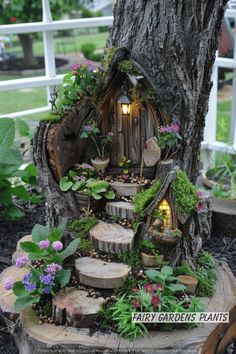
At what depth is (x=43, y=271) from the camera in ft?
8.91

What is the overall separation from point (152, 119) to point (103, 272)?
0.92 m

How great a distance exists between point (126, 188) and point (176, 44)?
2.80 ft

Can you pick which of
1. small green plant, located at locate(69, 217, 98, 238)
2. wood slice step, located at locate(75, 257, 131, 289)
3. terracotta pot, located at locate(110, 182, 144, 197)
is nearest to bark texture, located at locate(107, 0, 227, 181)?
Result: terracotta pot, located at locate(110, 182, 144, 197)

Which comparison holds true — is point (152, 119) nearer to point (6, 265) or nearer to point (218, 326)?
point (218, 326)

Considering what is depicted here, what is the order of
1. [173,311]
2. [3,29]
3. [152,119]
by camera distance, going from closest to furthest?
[173,311] → [152,119] → [3,29]

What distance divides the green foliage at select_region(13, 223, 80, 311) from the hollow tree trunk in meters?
10.7

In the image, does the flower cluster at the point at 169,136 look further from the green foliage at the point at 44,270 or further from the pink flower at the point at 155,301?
the pink flower at the point at 155,301

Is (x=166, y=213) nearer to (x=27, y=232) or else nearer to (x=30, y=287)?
(x=30, y=287)

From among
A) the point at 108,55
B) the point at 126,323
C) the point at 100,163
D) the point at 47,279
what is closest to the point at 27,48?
the point at 108,55

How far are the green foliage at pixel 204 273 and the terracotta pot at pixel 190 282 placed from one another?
53 mm

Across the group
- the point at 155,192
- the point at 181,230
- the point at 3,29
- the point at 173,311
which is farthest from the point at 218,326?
the point at 3,29

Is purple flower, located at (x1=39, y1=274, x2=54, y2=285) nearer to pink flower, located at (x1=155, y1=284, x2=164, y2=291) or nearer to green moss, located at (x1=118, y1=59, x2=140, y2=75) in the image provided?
pink flower, located at (x1=155, y1=284, x2=164, y2=291)

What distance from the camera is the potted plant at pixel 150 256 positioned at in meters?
2.81

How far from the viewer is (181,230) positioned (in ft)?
9.36
